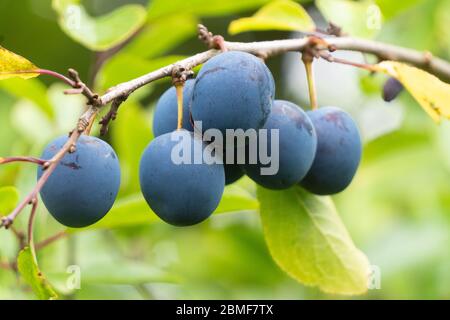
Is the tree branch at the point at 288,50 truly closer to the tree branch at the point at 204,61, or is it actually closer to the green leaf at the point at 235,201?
the tree branch at the point at 204,61

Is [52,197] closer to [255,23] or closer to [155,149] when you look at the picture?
[155,149]

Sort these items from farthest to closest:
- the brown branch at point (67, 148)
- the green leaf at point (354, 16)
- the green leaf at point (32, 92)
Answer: the green leaf at point (32, 92) < the green leaf at point (354, 16) < the brown branch at point (67, 148)

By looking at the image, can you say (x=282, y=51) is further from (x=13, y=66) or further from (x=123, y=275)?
(x=123, y=275)

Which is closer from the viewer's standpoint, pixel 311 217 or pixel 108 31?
pixel 311 217

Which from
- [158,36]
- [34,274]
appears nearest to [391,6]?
[158,36]

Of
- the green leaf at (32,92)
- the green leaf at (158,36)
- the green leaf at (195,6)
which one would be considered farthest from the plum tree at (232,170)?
the green leaf at (158,36)
